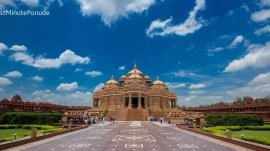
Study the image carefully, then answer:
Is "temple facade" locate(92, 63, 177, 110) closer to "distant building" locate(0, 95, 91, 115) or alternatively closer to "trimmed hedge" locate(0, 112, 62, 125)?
"distant building" locate(0, 95, 91, 115)

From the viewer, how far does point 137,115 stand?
237 feet

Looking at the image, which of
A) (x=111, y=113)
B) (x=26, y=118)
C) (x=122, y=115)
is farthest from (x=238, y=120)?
(x=111, y=113)

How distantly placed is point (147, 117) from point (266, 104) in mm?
24312

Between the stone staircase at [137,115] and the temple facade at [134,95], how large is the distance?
12.0ft

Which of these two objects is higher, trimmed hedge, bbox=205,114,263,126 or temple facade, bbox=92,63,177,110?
temple facade, bbox=92,63,177,110

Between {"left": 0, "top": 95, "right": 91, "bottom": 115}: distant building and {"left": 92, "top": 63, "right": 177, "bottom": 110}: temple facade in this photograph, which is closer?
{"left": 0, "top": 95, "right": 91, "bottom": 115}: distant building

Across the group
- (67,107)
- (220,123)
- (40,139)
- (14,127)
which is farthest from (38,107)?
(40,139)

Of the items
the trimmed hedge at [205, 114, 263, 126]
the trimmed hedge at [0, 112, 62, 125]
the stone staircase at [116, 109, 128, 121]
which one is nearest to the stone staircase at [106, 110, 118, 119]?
the stone staircase at [116, 109, 128, 121]

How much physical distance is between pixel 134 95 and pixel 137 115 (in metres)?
9.69

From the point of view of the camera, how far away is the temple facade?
268ft

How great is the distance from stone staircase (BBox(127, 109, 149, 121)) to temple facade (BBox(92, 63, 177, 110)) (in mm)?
3668

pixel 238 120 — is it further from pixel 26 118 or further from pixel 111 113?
pixel 111 113

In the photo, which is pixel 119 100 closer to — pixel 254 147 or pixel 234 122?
pixel 234 122

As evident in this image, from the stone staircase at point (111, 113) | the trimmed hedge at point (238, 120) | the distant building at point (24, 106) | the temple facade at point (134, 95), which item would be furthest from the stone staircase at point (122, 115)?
the trimmed hedge at point (238, 120)
